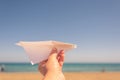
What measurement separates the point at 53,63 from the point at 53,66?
3 centimetres

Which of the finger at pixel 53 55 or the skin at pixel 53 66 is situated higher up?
the finger at pixel 53 55

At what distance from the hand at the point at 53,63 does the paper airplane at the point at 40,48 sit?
0.04 metres

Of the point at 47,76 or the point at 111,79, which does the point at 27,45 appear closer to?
the point at 47,76

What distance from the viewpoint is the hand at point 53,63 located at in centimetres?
252

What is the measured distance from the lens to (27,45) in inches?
97.7

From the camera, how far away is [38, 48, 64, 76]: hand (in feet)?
8.28

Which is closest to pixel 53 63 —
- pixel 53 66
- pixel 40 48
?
pixel 53 66

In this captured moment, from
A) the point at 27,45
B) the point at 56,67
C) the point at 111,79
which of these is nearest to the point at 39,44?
the point at 27,45

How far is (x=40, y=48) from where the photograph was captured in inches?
98.0

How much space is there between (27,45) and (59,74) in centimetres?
39

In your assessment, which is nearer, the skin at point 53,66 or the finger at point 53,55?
the skin at point 53,66

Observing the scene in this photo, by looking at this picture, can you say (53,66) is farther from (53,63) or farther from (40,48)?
(40,48)

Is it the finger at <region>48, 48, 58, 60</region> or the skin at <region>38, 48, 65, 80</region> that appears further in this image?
the finger at <region>48, 48, 58, 60</region>

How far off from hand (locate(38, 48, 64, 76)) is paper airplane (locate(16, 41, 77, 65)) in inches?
1.7
